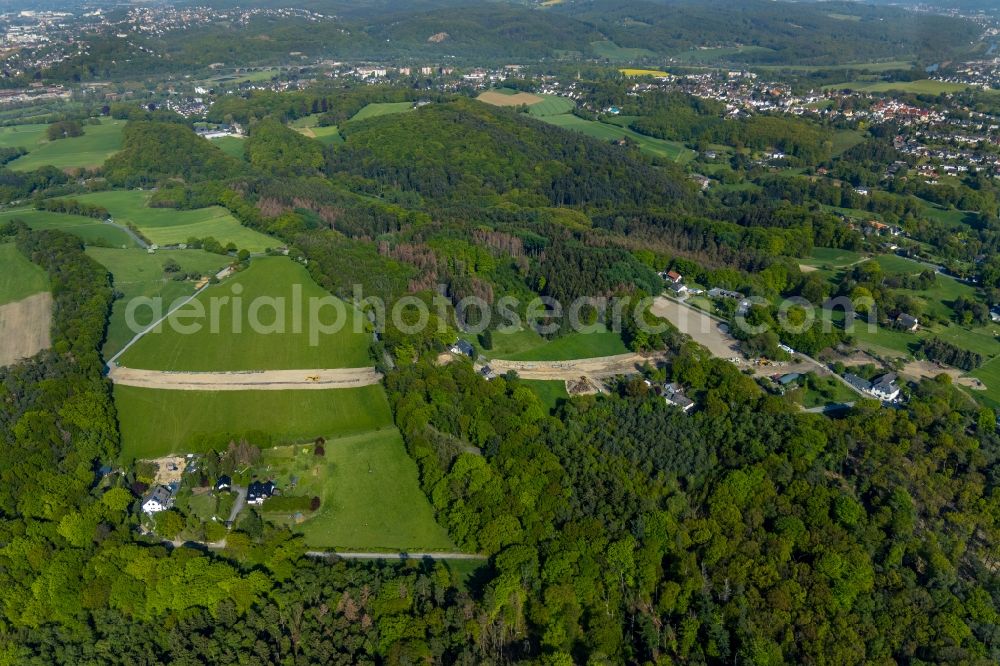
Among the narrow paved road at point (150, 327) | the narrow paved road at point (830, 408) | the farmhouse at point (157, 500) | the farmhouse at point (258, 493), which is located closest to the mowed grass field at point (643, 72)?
the narrow paved road at point (150, 327)

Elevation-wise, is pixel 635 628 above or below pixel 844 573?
below

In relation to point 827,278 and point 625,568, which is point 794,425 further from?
point 827,278

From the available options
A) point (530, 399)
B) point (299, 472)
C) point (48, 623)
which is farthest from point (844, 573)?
point (48, 623)

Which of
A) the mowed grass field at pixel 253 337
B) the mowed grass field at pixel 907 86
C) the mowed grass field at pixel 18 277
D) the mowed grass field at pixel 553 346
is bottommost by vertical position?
the mowed grass field at pixel 18 277

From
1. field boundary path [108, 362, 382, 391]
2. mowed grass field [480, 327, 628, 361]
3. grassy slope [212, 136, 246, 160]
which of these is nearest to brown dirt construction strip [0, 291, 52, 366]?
field boundary path [108, 362, 382, 391]

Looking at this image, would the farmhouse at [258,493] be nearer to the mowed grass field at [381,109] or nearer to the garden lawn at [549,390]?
the garden lawn at [549,390]

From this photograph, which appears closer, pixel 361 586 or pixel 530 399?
pixel 361 586

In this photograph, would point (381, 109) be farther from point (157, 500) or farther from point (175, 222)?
point (157, 500)

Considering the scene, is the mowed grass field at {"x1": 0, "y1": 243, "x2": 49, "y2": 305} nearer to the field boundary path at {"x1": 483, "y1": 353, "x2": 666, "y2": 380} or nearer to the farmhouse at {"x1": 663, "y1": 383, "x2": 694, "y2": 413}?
the field boundary path at {"x1": 483, "y1": 353, "x2": 666, "y2": 380}
